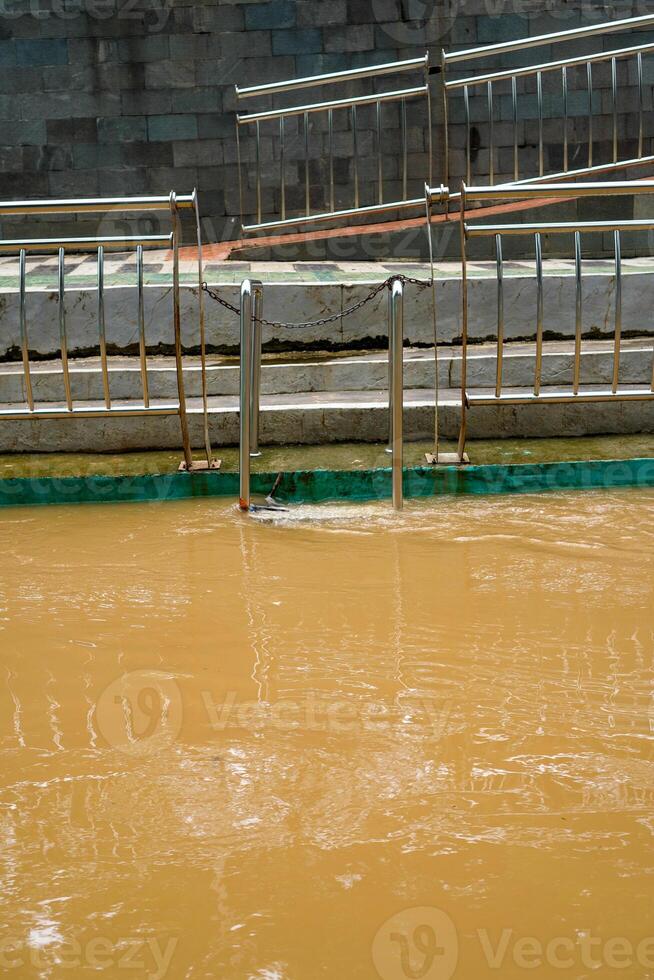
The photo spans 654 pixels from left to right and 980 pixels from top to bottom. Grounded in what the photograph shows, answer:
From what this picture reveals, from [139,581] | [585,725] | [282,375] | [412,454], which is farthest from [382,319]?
[585,725]

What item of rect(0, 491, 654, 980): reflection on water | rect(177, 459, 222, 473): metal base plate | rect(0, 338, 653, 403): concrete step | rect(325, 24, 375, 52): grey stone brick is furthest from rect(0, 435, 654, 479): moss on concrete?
rect(325, 24, 375, 52): grey stone brick

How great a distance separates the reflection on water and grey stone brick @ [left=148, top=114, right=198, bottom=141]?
7902 mm

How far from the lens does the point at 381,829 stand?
Answer: 2562 millimetres

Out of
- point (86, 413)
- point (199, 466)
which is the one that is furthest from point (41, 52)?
point (199, 466)

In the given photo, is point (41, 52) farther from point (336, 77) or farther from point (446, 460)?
point (446, 460)

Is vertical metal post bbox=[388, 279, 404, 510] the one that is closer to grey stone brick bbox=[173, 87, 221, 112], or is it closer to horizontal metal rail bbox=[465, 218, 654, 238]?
horizontal metal rail bbox=[465, 218, 654, 238]

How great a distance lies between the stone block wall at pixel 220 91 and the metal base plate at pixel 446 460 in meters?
6.18

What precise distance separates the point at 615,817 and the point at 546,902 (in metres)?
0.39

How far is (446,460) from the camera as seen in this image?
591 cm

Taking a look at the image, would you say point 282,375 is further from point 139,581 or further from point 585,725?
point 585,725

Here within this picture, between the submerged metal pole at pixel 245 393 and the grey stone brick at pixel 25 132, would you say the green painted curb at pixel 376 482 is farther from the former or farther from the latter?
A: the grey stone brick at pixel 25 132

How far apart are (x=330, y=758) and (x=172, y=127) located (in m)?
10.00

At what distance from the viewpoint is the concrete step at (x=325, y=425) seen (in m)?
6.30

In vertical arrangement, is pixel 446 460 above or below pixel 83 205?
below
